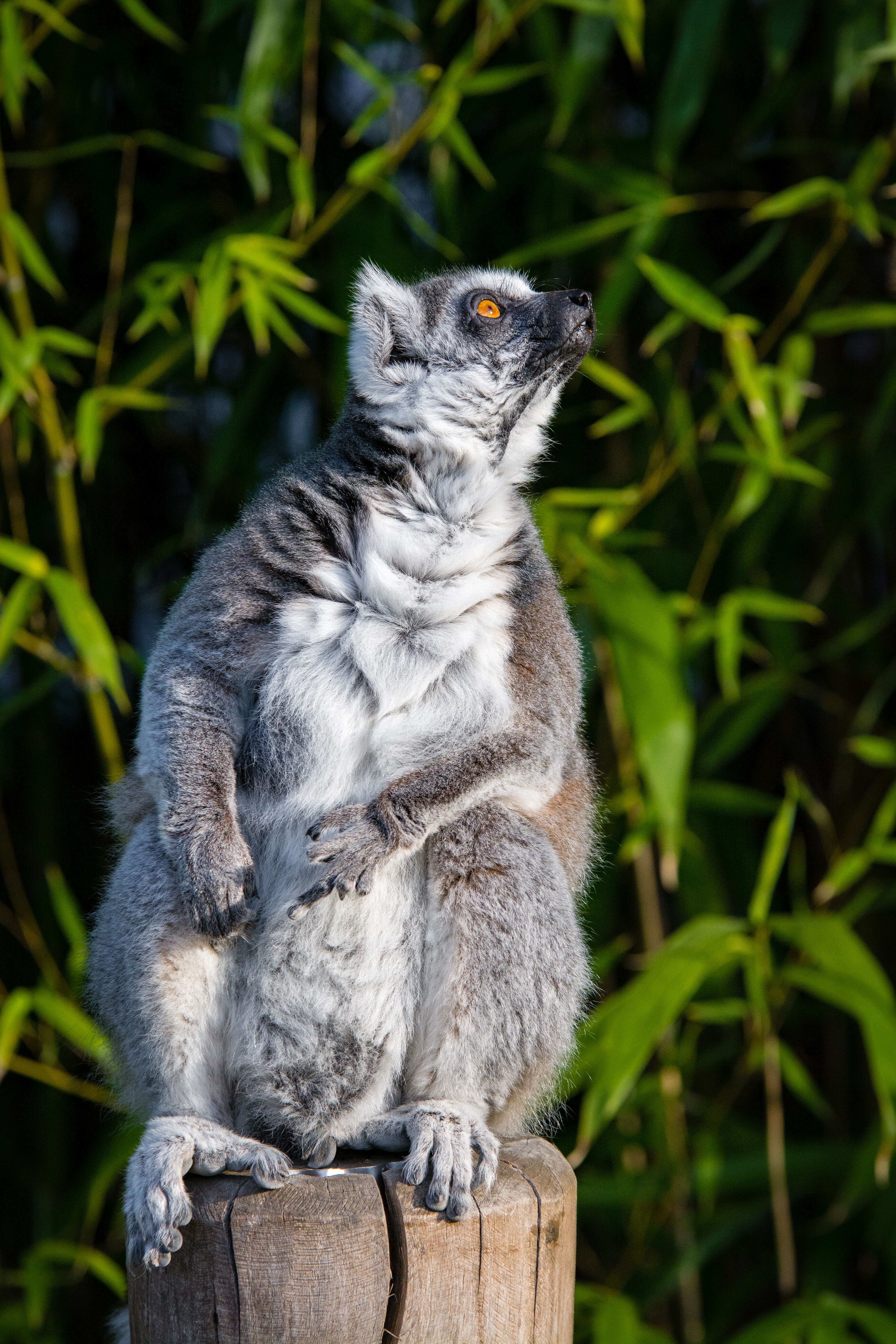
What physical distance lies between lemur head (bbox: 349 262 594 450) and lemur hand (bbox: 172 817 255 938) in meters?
0.87

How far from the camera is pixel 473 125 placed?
432cm

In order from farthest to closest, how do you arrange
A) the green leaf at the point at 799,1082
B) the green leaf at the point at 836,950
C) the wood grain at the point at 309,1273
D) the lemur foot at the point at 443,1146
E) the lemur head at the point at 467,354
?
the green leaf at the point at 799,1082
the green leaf at the point at 836,950
the lemur head at the point at 467,354
the lemur foot at the point at 443,1146
the wood grain at the point at 309,1273

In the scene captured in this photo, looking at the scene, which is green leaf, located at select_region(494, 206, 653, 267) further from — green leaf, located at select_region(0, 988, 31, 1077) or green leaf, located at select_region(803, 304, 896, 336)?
green leaf, located at select_region(0, 988, 31, 1077)

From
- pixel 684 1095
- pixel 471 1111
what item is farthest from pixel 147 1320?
pixel 684 1095

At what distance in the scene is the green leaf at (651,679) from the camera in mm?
3312

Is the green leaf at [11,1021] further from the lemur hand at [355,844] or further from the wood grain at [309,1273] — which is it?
the wood grain at [309,1273]

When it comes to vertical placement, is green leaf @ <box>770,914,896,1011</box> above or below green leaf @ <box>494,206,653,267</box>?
below

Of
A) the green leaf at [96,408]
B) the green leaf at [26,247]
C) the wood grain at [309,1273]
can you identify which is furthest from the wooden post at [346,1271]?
the green leaf at [26,247]

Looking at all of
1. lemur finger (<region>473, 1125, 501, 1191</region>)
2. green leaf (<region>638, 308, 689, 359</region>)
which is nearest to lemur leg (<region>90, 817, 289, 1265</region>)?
lemur finger (<region>473, 1125, 501, 1191</region>)

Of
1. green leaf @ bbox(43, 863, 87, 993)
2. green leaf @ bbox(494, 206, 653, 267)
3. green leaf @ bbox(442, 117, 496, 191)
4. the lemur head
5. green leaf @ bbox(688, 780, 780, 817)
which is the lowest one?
green leaf @ bbox(43, 863, 87, 993)

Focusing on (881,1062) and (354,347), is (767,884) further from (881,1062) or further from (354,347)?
(354,347)

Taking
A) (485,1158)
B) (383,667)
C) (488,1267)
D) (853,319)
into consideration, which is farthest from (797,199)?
(488,1267)

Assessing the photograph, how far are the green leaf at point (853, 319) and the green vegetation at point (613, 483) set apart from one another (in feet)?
0.07

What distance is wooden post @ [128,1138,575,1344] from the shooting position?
71.0 inches
